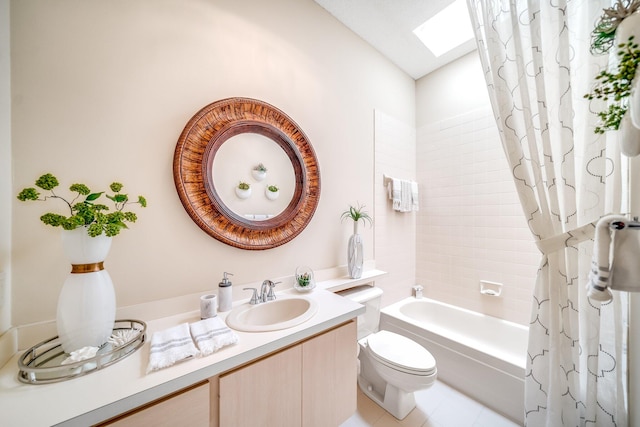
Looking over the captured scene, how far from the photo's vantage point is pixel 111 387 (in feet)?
2.07

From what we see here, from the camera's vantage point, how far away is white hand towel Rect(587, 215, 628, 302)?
0.71 meters

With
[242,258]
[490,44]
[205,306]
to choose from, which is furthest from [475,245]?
[205,306]

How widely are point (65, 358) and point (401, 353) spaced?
1612 mm

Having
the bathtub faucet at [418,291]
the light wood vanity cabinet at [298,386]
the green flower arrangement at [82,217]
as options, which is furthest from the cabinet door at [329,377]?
the bathtub faucet at [418,291]

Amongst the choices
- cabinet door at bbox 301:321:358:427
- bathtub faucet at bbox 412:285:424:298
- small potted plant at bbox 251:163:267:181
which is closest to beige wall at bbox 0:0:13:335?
small potted plant at bbox 251:163:267:181

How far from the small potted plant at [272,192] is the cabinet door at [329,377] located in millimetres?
858

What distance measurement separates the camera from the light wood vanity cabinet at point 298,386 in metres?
0.81

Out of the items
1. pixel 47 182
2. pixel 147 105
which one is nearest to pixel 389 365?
pixel 47 182

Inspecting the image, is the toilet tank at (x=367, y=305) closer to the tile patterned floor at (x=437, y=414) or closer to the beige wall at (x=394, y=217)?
the beige wall at (x=394, y=217)

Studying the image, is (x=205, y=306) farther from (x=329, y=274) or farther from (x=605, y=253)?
(x=605, y=253)

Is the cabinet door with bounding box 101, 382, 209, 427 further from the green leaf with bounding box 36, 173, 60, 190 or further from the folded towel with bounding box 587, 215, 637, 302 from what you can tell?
the folded towel with bounding box 587, 215, 637, 302

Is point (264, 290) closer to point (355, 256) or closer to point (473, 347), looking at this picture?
point (355, 256)

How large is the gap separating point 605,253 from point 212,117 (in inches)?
68.8

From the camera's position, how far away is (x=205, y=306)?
3.46ft
